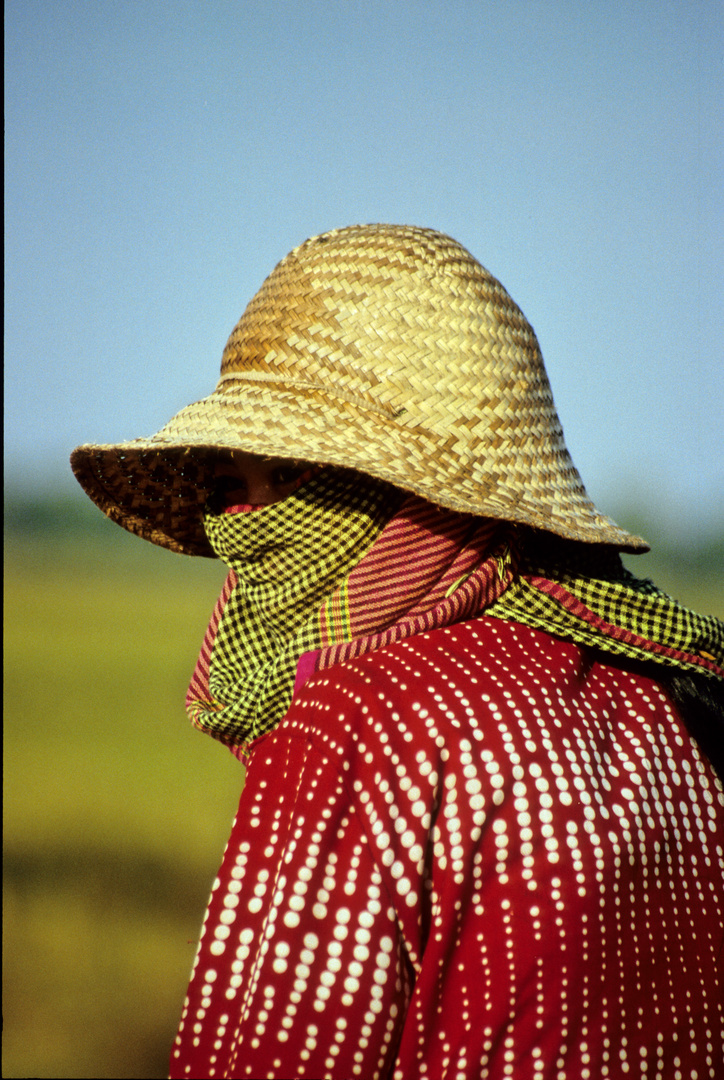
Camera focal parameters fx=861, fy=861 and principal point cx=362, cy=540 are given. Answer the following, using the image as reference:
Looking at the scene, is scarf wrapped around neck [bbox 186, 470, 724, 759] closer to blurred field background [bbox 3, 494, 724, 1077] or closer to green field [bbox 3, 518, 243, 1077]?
blurred field background [bbox 3, 494, 724, 1077]

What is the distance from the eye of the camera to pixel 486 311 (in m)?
1.74

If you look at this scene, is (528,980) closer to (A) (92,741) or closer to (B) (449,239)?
(B) (449,239)

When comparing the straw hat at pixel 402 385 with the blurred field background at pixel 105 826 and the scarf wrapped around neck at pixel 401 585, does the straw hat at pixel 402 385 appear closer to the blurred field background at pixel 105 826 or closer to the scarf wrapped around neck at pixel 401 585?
the scarf wrapped around neck at pixel 401 585

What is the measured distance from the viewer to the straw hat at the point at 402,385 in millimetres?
1592

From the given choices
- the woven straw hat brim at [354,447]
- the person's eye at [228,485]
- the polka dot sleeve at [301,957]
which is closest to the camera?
the polka dot sleeve at [301,957]

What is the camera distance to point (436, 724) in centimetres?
134

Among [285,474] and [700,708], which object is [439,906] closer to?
[700,708]

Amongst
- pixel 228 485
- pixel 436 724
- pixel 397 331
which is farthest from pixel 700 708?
pixel 228 485

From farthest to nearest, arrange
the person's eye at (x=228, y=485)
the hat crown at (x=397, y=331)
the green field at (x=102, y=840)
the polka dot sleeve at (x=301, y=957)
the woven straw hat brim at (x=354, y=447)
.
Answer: the green field at (x=102, y=840) → the person's eye at (x=228, y=485) → the hat crown at (x=397, y=331) → the woven straw hat brim at (x=354, y=447) → the polka dot sleeve at (x=301, y=957)

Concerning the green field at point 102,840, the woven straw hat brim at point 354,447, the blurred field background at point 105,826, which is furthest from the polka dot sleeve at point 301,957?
the green field at point 102,840

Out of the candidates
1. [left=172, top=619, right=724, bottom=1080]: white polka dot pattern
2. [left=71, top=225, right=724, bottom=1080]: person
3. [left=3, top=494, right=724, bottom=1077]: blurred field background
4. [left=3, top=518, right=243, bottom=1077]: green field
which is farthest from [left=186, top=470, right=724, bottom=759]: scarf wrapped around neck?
[left=3, top=518, right=243, bottom=1077]: green field

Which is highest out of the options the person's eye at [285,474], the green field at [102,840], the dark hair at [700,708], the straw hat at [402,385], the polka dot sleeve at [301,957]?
the straw hat at [402,385]

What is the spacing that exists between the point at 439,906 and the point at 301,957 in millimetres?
212

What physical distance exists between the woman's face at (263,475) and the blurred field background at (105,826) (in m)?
2.00
